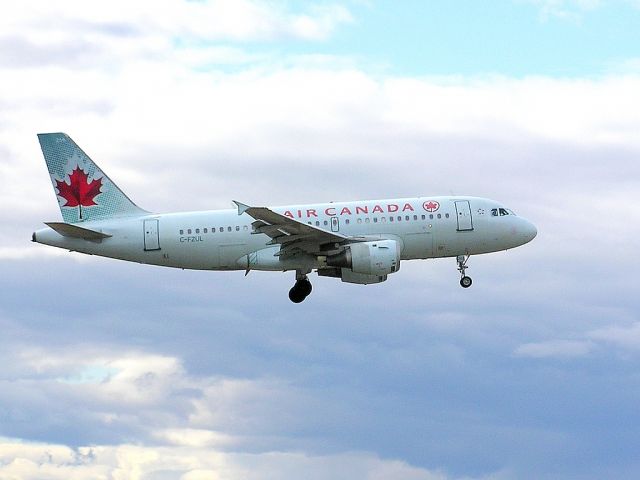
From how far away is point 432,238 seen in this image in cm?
6253

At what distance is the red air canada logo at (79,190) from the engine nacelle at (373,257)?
14241 millimetres

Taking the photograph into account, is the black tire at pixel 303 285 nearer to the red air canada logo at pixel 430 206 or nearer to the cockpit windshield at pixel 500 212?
the red air canada logo at pixel 430 206

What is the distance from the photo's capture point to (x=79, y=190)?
65812 millimetres

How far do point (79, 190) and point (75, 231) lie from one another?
11.6ft

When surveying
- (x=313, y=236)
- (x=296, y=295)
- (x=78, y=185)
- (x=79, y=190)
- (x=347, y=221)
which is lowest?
(x=296, y=295)

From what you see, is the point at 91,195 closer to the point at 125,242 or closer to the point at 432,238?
the point at 125,242

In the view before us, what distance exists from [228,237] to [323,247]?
4.86 metres

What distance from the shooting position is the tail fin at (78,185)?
65.4m

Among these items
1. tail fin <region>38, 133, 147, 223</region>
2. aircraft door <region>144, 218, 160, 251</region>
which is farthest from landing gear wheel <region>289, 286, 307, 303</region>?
tail fin <region>38, 133, 147, 223</region>

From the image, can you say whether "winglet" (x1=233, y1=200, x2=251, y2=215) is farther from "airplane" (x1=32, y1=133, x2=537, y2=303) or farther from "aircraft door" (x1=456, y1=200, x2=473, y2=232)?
"aircraft door" (x1=456, y1=200, x2=473, y2=232)

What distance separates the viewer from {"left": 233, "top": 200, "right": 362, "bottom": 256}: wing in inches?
2323

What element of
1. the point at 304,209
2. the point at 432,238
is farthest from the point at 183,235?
the point at 432,238

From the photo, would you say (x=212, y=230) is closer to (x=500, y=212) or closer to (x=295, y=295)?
(x=295, y=295)

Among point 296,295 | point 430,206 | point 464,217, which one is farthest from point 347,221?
point 464,217
